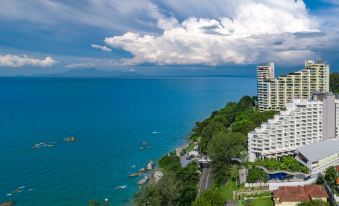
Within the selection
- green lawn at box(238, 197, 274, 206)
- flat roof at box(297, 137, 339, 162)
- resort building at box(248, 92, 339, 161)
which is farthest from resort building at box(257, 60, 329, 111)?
green lawn at box(238, 197, 274, 206)

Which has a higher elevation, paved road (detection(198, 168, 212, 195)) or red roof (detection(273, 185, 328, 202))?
red roof (detection(273, 185, 328, 202))

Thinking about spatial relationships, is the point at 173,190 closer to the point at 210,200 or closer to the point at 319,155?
the point at 210,200

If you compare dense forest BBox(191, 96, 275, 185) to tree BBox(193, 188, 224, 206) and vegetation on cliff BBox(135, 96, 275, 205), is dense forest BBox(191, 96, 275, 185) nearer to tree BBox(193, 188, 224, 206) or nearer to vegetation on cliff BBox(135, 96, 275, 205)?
vegetation on cliff BBox(135, 96, 275, 205)

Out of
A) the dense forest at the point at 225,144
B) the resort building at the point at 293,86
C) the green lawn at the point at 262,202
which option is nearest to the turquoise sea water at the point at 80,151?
the dense forest at the point at 225,144

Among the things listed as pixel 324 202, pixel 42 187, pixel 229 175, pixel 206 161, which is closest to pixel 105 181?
pixel 42 187

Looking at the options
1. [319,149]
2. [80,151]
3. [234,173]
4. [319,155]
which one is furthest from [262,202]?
[80,151]

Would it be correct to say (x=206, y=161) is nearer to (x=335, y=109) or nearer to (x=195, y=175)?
(x=195, y=175)
